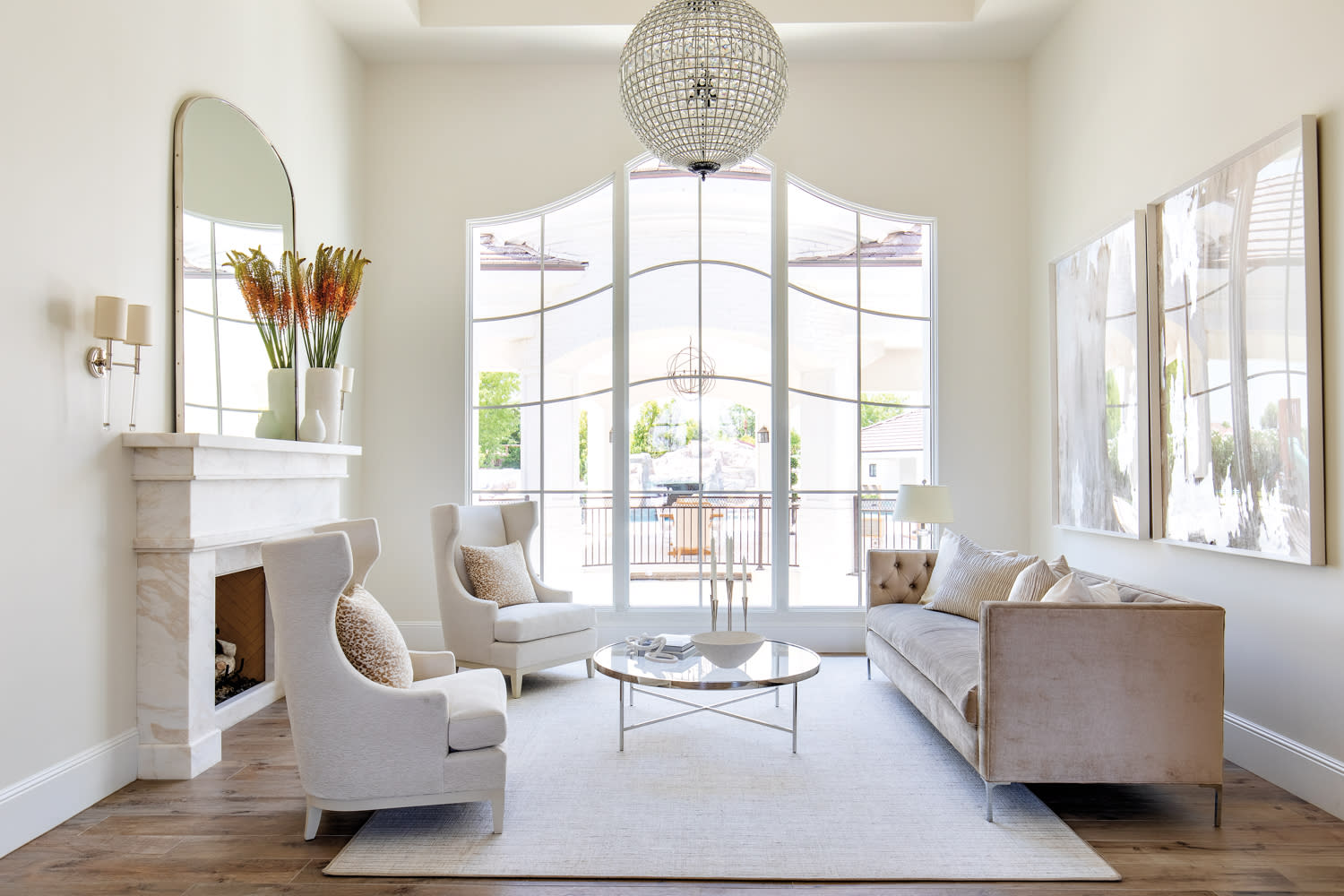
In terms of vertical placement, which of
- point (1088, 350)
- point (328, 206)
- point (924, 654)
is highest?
point (328, 206)

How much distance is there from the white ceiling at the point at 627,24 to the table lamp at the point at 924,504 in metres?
2.91

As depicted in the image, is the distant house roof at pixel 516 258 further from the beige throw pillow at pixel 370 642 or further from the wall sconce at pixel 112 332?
the beige throw pillow at pixel 370 642

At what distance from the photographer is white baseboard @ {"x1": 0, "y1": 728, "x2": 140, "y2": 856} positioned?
2.78m

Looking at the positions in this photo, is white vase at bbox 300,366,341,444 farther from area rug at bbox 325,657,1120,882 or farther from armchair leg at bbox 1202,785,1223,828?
armchair leg at bbox 1202,785,1223,828

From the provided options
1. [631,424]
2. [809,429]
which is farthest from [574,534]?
[809,429]

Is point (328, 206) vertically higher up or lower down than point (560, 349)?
higher up

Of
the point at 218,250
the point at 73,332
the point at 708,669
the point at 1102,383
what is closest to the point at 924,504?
the point at 1102,383

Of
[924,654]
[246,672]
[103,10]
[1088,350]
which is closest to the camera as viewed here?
[103,10]

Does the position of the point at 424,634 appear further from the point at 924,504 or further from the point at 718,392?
the point at 924,504

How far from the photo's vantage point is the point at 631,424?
595cm

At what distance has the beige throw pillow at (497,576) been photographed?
4.89 metres

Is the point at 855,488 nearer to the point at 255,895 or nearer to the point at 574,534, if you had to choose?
the point at 574,534

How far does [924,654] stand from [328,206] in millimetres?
4357

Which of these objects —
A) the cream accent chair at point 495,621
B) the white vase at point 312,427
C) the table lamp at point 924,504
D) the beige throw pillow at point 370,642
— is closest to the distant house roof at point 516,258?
the cream accent chair at point 495,621
